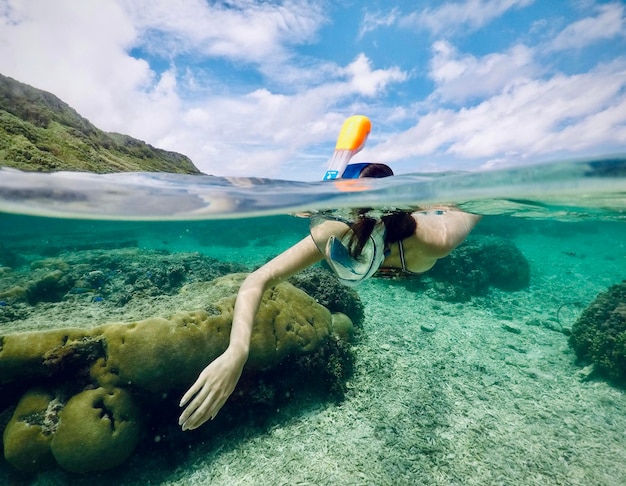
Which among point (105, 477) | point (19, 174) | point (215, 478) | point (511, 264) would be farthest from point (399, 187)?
point (511, 264)

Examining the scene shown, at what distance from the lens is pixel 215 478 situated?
5648 mm

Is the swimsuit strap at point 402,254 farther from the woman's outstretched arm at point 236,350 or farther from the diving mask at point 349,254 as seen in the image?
the woman's outstretched arm at point 236,350

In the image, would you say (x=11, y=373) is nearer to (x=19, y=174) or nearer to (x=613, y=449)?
(x=19, y=174)

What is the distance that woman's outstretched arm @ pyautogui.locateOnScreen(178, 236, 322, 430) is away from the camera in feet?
8.15

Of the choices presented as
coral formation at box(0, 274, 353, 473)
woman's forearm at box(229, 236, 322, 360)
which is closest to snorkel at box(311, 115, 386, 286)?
woman's forearm at box(229, 236, 322, 360)

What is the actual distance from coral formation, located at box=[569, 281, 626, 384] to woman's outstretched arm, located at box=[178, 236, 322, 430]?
10.3 meters

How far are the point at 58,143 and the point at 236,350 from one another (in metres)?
8.53

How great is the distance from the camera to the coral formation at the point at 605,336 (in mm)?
8516

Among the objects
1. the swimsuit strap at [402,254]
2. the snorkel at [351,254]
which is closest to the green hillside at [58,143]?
the snorkel at [351,254]

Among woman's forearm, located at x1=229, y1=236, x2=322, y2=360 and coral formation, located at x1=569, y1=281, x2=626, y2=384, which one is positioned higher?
woman's forearm, located at x1=229, y1=236, x2=322, y2=360

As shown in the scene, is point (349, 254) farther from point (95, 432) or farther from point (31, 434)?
point (31, 434)

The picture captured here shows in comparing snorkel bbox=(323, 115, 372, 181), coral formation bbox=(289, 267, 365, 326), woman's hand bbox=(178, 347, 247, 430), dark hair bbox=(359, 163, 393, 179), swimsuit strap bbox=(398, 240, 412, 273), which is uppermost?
snorkel bbox=(323, 115, 372, 181)

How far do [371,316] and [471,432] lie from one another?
18.5 ft

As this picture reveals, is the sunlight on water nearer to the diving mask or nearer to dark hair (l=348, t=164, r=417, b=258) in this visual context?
dark hair (l=348, t=164, r=417, b=258)
